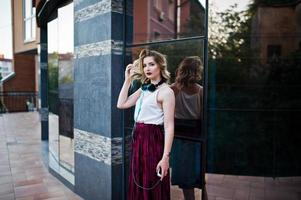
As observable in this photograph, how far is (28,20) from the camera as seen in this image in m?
12.1

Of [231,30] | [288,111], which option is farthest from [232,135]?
[231,30]

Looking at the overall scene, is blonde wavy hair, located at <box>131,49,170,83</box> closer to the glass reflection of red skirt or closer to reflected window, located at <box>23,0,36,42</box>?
the glass reflection of red skirt

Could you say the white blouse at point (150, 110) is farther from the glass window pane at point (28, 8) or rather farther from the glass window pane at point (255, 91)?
the glass window pane at point (28, 8)

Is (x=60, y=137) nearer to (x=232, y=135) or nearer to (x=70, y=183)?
(x=70, y=183)

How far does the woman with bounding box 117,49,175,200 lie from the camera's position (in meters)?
2.22

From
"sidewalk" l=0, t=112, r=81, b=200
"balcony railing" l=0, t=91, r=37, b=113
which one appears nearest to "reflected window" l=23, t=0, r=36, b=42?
"balcony railing" l=0, t=91, r=37, b=113

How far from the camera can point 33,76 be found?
48.2 ft

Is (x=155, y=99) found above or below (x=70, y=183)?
above

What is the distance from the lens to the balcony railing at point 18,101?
13906 millimetres

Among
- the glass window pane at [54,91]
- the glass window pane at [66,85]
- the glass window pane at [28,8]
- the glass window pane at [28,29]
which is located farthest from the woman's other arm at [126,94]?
the glass window pane at [28,8]

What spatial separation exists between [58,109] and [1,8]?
41.8 ft

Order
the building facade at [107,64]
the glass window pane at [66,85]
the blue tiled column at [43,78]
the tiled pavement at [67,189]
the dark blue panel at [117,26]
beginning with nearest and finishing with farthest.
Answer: the building facade at [107,64] < the dark blue panel at [117,26] < the tiled pavement at [67,189] < the glass window pane at [66,85] < the blue tiled column at [43,78]

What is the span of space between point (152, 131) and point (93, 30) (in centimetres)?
151

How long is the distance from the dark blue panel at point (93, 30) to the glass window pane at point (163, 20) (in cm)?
22
